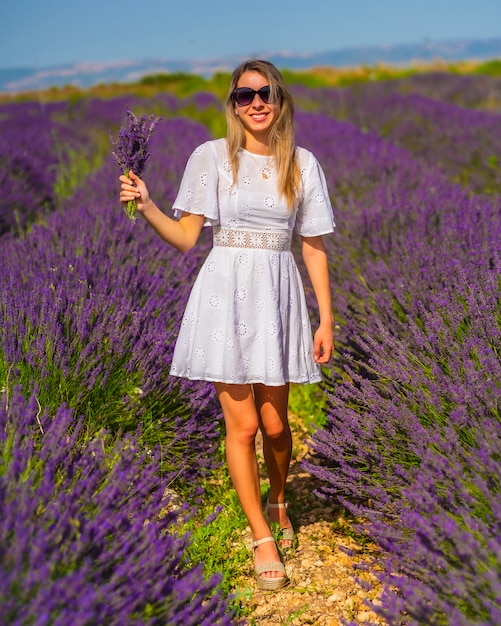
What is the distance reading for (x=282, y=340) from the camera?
2303mm

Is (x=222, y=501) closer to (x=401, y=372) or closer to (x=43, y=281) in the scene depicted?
(x=401, y=372)

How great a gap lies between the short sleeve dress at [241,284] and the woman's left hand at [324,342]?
7cm

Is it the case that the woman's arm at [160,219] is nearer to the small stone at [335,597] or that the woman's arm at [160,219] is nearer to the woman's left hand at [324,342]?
the woman's left hand at [324,342]

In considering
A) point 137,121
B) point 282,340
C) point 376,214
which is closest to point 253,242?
point 282,340

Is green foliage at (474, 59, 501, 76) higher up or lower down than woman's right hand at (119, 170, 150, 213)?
higher up

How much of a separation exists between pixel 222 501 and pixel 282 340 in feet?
2.77

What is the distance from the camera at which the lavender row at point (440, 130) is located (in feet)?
24.7

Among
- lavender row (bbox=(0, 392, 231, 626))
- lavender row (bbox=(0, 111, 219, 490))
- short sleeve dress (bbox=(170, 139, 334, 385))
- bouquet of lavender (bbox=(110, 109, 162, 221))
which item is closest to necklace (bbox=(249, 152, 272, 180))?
short sleeve dress (bbox=(170, 139, 334, 385))

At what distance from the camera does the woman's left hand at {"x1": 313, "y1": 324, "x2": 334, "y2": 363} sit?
7.92 feet

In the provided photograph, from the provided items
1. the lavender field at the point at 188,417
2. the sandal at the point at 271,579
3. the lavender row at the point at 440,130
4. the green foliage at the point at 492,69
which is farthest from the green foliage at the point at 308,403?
the green foliage at the point at 492,69

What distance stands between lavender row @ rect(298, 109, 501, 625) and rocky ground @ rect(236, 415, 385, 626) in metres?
0.11

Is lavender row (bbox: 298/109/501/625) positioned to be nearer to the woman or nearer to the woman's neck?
the woman

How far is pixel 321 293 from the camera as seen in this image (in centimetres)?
245

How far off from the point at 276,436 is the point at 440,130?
755 centimetres
